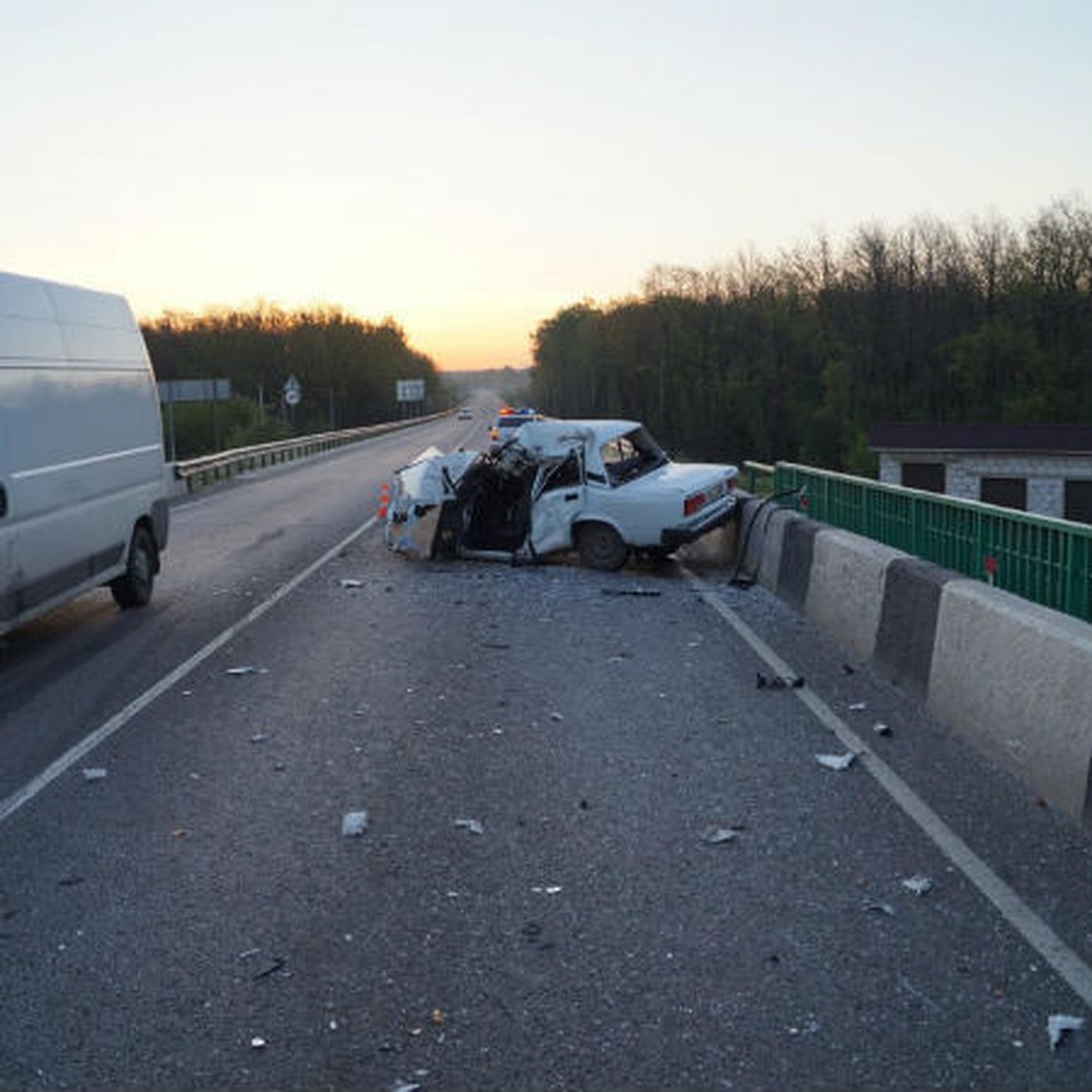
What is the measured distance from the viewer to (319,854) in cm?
536

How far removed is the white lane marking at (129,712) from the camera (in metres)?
6.31

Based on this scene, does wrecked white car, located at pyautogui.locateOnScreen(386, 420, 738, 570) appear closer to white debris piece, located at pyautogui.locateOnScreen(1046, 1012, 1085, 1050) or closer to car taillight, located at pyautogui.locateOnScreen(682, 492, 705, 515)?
car taillight, located at pyautogui.locateOnScreen(682, 492, 705, 515)

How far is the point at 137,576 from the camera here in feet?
40.1

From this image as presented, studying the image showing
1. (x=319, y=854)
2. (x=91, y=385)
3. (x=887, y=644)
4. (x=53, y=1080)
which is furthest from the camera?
(x=91, y=385)

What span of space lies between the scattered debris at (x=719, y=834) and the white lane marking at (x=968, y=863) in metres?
0.82

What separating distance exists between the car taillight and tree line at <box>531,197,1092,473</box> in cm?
6448

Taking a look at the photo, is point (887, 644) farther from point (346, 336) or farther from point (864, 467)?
point (346, 336)

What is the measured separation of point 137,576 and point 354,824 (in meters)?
7.23

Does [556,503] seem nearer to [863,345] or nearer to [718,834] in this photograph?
[718,834]

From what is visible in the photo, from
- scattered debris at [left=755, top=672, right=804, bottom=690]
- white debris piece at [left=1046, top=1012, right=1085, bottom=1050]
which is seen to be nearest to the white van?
scattered debris at [left=755, top=672, right=804, bottom=690]

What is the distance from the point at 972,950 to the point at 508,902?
5.45ft

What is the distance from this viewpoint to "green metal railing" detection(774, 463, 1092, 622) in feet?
23.3

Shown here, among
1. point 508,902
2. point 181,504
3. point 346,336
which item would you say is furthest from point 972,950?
point 346,336

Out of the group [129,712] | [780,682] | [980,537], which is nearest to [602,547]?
[780,682]
